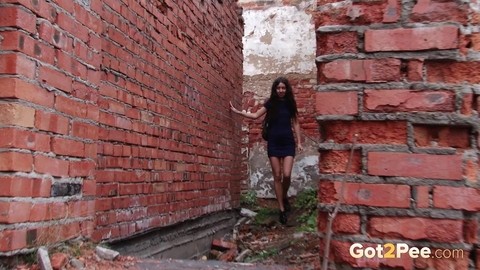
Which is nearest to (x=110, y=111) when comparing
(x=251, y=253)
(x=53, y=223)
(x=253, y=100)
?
(x=53, y=223)

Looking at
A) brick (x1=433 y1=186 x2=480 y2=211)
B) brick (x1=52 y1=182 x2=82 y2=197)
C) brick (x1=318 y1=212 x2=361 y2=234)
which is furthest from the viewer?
brick (x1=52 y1=182 x2=82 y2=197)

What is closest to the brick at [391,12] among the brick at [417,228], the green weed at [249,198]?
the brick at [417,228]

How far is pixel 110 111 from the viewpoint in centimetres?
289

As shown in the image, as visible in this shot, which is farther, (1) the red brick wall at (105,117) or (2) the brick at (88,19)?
(2) the brick at (88,19)

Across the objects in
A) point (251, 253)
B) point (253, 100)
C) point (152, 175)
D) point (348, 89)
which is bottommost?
point (251, 253)

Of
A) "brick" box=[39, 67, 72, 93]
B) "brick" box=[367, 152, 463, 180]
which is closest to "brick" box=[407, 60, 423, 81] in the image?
"brick" box=[367, 152, 463, 180]

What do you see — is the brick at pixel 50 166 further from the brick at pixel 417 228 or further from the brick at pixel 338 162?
the brick at pixel 417 228

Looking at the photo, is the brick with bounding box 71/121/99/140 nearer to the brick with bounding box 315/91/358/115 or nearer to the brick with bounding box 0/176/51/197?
the brick with bounding box 0/176/51/197

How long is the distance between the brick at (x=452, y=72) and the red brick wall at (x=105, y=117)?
1528 mm

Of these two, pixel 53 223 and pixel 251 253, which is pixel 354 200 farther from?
pixel 251 253

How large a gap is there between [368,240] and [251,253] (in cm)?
303

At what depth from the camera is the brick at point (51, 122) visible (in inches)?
79.7

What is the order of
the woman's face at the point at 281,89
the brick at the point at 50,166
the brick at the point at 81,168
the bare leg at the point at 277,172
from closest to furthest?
the brick at the point at 50,166 < the brick at the point at 81,168 < the woman's face at the point at 281,89 < the bare leg at the point at 277,172

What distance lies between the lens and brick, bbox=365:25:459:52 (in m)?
1.73
